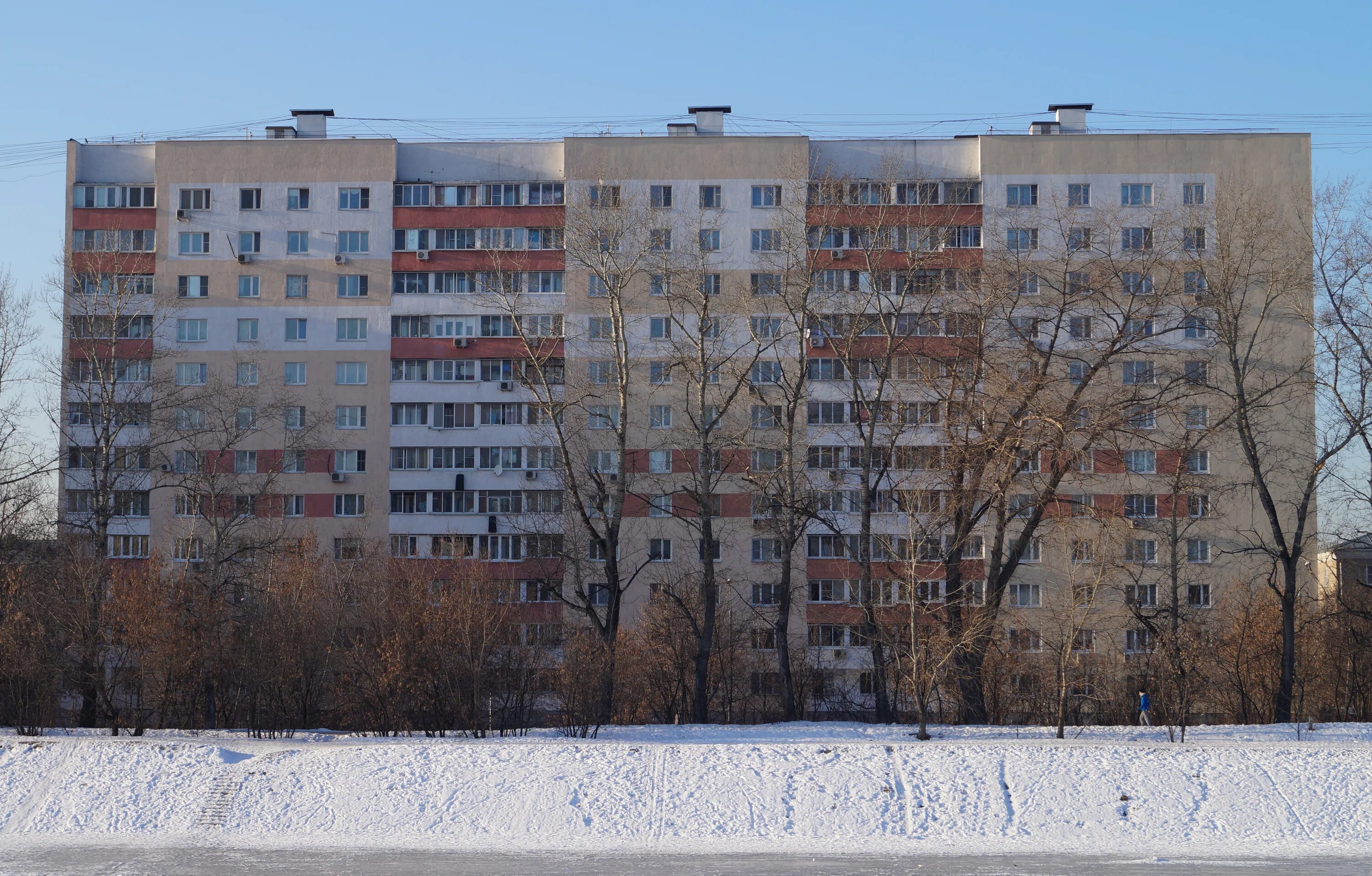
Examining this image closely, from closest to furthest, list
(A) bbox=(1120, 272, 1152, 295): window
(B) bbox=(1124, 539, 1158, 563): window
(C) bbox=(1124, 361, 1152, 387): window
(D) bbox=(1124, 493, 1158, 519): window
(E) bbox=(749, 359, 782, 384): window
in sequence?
(A) bbox=(1120, 272, 1152, 295): window < (C) bbox=(1124, 361, 1152, 387): window < (D) bbox=(1124, 493, 1158, 519): window < (B) bbox=(1124, 539, 1158, 563): window < (E) bbox=(749, 359, 782, 384): window

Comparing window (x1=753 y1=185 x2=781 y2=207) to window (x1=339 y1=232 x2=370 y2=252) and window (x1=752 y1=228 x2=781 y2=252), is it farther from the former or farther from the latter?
window (x1=339 y1=232 x2=370 y2=252)

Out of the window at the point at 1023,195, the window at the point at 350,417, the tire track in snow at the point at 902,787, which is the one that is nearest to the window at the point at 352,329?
the window at the point at 350,417

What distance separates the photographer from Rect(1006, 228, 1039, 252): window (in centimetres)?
3500

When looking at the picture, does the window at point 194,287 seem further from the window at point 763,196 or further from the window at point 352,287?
the window at point 763,196

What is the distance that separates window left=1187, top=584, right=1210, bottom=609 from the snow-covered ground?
90.6 feet

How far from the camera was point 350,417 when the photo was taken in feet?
170

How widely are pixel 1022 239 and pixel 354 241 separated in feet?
96.5

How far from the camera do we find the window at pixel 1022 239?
35.0 metres

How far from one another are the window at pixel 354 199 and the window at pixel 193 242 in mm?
6368

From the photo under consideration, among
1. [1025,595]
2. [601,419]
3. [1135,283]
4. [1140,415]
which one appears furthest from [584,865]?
[1025,595]

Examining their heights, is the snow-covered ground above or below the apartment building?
below

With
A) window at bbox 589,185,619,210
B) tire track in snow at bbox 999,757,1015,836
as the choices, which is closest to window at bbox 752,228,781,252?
window at bbox 589,185,619,210

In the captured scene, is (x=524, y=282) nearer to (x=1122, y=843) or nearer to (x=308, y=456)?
(x=308, y=456)

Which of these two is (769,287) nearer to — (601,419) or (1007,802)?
(601,419)
